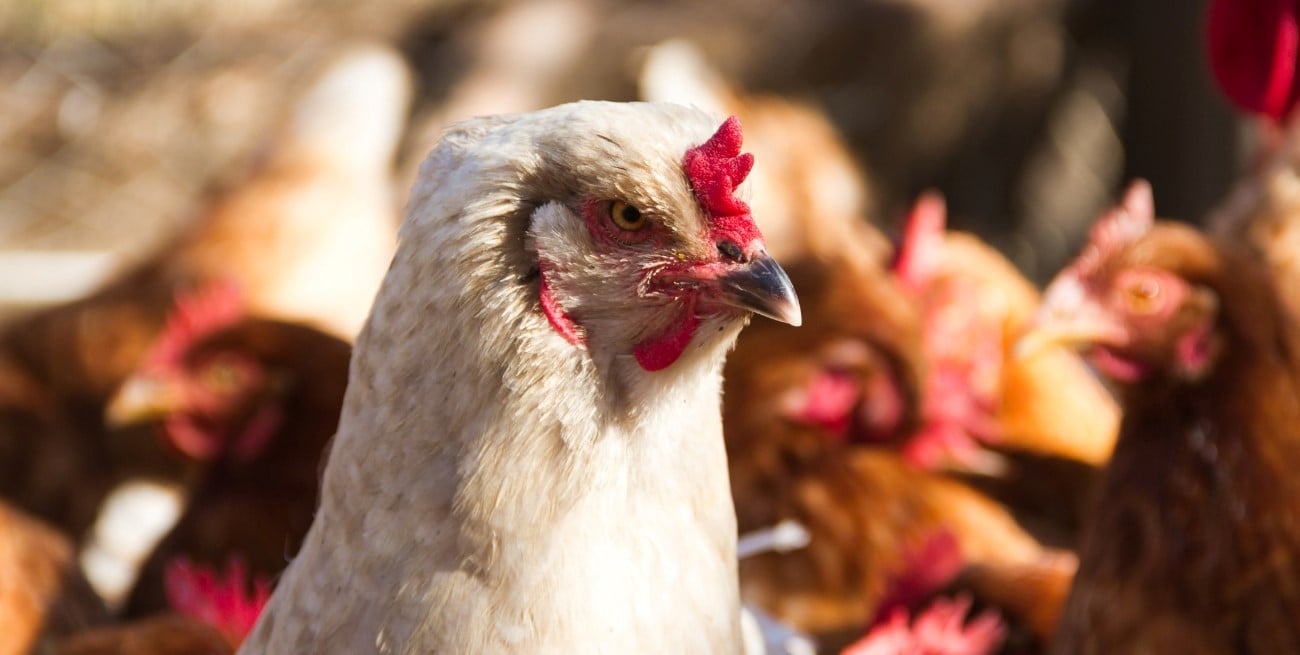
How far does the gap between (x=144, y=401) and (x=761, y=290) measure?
1.68 meters

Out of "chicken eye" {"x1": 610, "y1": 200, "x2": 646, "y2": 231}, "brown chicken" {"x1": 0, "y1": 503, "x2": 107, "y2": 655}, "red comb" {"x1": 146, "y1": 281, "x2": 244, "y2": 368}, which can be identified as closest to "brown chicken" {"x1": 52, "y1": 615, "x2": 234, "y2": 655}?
"brown chicken" {"x1": 0, "y1": 503, "x2": 107, "y2": 655}

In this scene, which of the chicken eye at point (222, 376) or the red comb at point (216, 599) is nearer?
the red comb at point (216, 599)

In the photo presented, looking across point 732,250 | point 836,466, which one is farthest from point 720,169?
point 836,466

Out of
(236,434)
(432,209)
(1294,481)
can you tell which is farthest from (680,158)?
(236,434)

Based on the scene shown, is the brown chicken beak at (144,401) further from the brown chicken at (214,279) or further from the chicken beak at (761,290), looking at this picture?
the chicken beak at (761,290)

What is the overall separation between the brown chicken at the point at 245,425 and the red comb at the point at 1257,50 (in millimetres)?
1654

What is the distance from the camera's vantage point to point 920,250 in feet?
9.59

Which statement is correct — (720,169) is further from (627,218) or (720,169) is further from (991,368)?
(991,368)

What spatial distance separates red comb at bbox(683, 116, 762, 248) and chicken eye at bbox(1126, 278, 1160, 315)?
2.94 ft

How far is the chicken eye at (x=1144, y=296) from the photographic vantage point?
181 centimetres

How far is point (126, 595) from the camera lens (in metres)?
2.46

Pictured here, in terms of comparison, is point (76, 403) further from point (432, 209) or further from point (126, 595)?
point (432, 209)

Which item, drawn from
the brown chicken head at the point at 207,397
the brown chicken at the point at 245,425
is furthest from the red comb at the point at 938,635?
the brown chicken head at the point at 207,397

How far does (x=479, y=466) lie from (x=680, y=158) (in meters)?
0.31
